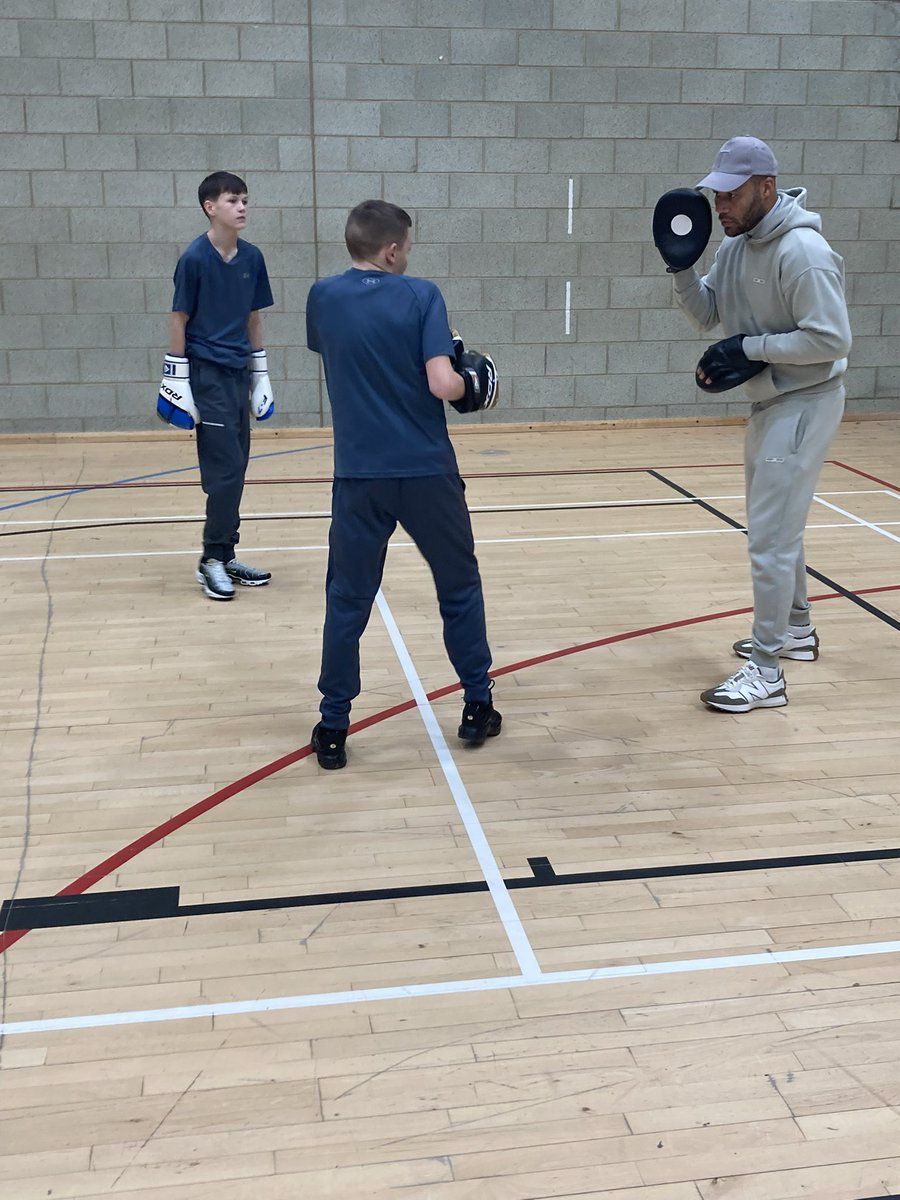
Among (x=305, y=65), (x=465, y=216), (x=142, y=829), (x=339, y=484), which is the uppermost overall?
(x=305, y=65)

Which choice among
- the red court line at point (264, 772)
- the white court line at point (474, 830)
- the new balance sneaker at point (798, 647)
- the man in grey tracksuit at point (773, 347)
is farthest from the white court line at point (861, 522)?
the white court line at point (474, 830)

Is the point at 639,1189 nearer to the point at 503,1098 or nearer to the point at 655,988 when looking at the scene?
the point at 503,1098

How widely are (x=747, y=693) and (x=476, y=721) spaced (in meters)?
0.91

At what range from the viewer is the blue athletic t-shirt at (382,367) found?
10.3ft

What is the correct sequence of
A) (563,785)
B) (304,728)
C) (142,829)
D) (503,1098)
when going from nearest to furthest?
(503,1098)
(142,829)
(563,785)
(304,728)

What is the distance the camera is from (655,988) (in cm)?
250

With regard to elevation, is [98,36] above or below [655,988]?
above

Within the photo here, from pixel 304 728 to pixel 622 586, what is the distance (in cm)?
195

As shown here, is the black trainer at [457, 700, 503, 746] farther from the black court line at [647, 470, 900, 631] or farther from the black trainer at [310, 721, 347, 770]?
the black court line at [647, 470, 900, 631]

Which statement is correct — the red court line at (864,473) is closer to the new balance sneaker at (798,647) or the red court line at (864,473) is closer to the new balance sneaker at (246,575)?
the new balance sneaker at (798,647)

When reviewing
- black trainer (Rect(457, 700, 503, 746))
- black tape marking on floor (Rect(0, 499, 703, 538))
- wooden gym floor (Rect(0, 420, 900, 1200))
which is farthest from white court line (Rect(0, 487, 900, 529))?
black trainer (Rect(457, 700, 503, 746))

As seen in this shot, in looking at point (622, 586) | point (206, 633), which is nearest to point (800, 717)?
point (622, 586)

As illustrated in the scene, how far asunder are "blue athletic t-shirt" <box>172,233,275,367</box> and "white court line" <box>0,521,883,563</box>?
3.82 feet

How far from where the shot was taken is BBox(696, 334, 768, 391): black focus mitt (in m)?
3.66
